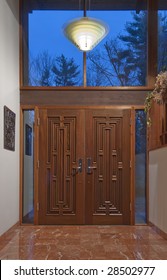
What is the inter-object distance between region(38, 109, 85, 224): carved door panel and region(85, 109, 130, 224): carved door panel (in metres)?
0.15

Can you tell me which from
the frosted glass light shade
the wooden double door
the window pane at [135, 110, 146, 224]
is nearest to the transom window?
the wooden double door

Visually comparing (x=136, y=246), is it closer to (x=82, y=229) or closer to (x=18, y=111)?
(x=82, y=229)

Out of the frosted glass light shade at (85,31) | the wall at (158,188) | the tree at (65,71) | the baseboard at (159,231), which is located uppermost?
the frosted glass light shade at (85,31)

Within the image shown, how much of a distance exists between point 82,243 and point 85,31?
9.18ft

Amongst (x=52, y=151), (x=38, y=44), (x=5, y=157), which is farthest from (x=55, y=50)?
(x=5, y=157)

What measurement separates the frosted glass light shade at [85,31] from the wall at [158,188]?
181cm

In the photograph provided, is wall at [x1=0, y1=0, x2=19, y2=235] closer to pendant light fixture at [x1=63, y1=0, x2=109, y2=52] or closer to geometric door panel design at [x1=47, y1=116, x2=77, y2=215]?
geometric door panel design at [x1=47, y1=116, x2=77, y2=215]

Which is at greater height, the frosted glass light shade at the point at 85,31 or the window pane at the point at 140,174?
the frosted glass light shade at the point at 85,31

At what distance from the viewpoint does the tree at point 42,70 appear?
6070mm

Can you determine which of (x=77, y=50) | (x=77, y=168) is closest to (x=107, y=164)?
(x=77, y=168)

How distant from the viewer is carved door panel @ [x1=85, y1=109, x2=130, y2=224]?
5980 millimetres

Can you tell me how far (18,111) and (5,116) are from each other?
1.05 meters

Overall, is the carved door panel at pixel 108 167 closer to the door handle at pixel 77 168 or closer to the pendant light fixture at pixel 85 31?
the door handle at pixel 77 168

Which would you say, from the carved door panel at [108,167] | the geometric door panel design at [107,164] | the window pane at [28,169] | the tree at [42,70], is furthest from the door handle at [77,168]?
the tree at [42,70]
